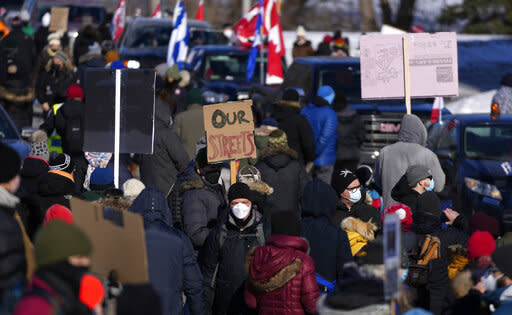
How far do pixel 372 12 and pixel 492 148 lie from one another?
29.3 meters

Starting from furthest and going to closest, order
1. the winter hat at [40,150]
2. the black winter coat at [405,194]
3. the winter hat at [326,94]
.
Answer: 1. the winter hat at [326,94]
2. the winter hat at [40,150]
3. the black winter coat at [405,194]

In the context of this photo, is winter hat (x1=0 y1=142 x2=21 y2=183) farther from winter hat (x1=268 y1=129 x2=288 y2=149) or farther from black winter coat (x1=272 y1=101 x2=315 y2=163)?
black winter coat (x1=272 y1=101 x2=315 y2=163)

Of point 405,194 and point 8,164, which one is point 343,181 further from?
point 8,164

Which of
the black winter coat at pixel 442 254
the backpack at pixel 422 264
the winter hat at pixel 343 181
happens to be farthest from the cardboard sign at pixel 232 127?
the backpack at pixel 422 264

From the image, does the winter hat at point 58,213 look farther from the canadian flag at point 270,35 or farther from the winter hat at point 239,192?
the canadian flag at point 270,35

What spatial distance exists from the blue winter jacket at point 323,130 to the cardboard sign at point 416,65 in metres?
2.22

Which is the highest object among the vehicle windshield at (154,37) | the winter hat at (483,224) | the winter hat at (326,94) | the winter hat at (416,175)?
the winter hat at (483,224)

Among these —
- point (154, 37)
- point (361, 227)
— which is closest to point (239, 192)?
point (361, 227)

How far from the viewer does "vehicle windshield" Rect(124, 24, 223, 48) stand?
72.7 ft

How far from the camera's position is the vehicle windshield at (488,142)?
12266 millimetres

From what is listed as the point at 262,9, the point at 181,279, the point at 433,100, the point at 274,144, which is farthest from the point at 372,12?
the point at 181,279

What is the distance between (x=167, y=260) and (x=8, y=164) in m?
1.25

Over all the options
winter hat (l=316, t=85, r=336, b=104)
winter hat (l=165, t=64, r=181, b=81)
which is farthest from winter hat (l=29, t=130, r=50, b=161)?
winter hat (l=316, t=85, r=336, b=104)

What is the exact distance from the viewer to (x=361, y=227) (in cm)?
718
